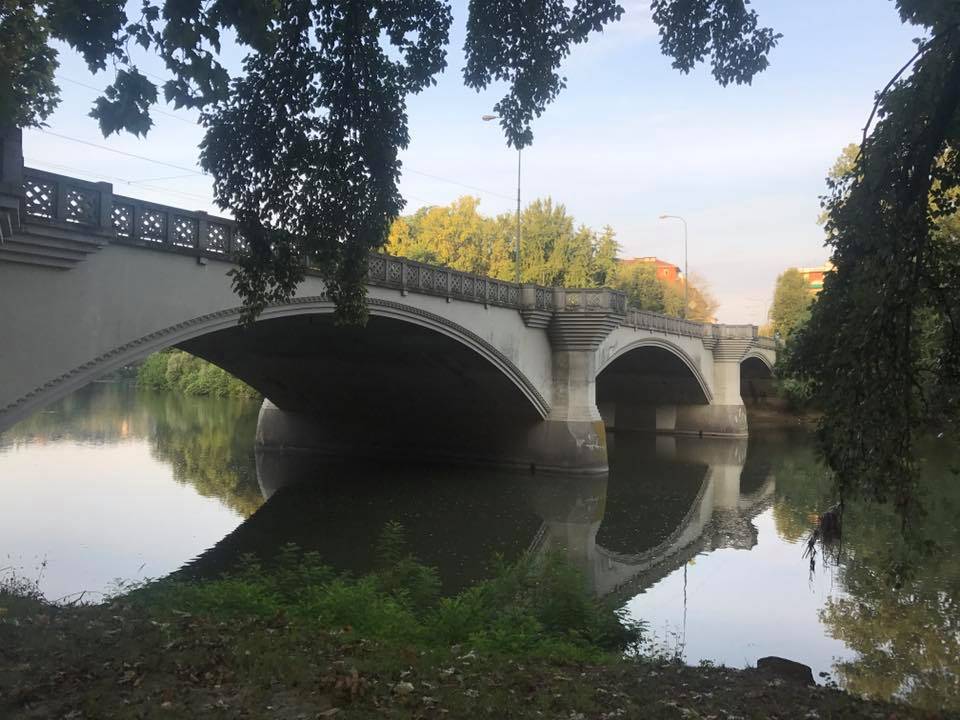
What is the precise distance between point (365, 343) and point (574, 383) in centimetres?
614

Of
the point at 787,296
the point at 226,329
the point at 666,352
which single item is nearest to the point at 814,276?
the point at 787,296

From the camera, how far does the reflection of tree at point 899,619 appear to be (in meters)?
7.06

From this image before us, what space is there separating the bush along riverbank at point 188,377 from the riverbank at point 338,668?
142 ft

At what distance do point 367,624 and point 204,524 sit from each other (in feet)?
31.5

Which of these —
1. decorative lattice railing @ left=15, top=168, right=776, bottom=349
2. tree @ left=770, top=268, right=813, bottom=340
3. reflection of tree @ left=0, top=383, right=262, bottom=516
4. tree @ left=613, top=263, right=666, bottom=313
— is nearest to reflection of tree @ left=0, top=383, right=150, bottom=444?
reflection of tree @ left=0, top=383, right=262, bottom=516

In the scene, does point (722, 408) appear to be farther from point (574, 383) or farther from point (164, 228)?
point (164, 228)

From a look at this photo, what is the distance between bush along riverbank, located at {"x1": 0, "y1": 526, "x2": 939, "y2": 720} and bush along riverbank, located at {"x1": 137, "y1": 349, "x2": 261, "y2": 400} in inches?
1704

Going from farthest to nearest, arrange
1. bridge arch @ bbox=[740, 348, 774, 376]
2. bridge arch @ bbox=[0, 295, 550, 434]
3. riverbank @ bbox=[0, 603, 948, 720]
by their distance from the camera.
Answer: bridge arch @ bbox=[740, 348, 774, 376] → bridge arch @ bbox=[0, 295, 550, 434] → riverbank @ bbox=[0, 603, 948, 720]

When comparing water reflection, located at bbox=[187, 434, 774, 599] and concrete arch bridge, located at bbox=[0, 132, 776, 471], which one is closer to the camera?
concrete arch bridge, located at bbox=[0, 132, 776, 471]

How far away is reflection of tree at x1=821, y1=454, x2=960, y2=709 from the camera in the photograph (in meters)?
7.06

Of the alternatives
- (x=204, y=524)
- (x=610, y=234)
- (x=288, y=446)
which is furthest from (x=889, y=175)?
(x=610, y=234)

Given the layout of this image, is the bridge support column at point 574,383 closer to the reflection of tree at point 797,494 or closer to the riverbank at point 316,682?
the reflection of tree at point 797,494

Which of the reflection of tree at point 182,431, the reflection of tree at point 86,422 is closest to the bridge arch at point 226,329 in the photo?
the reflection of tree at point 182,431

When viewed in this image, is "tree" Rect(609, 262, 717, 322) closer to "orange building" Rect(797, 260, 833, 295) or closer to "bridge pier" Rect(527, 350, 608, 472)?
"orange building" Rect(797, 260, 833, 295)
